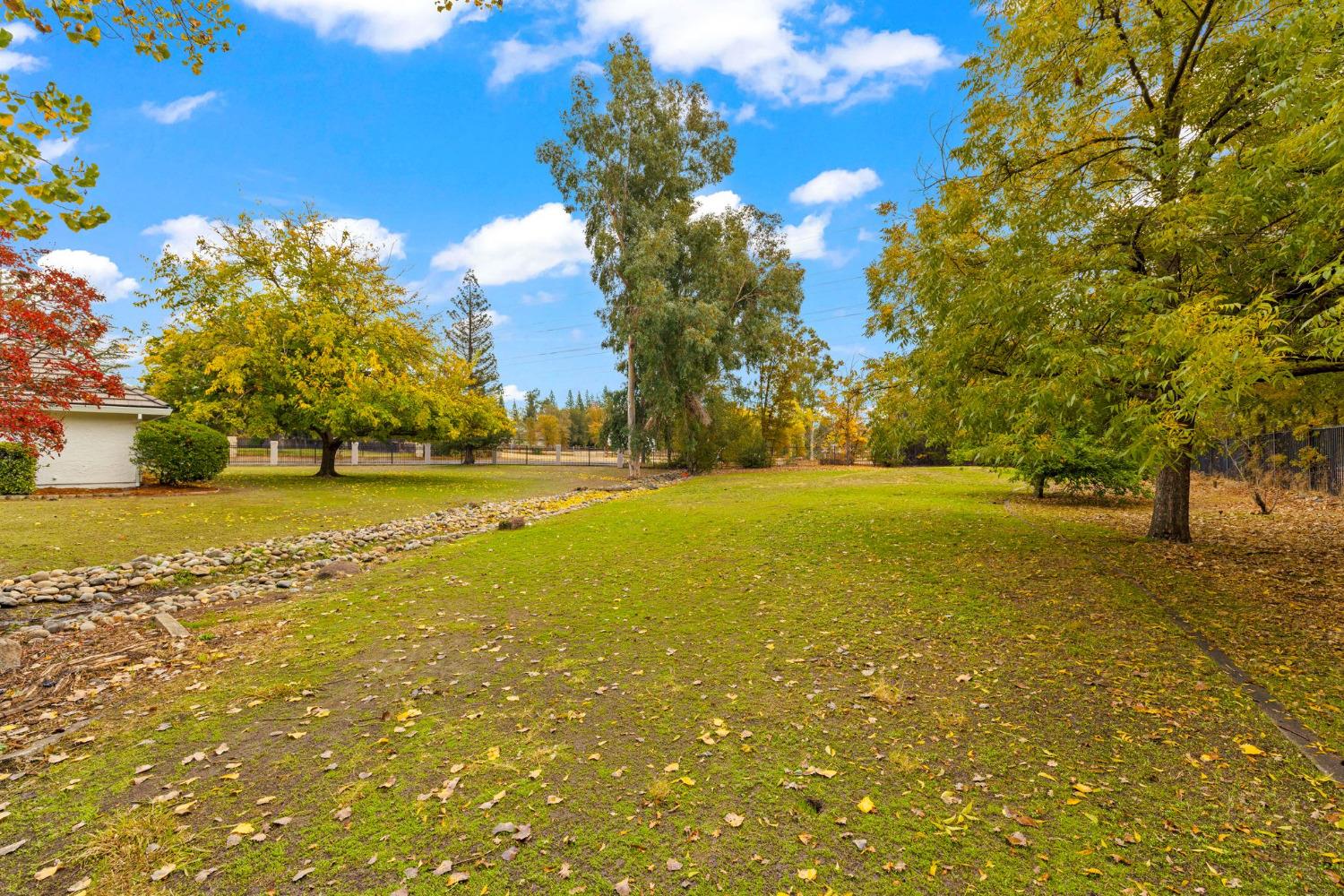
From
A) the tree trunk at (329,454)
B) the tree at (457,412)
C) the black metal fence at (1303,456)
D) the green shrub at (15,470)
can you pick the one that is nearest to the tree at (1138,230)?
the black metal fence at (1303,456)

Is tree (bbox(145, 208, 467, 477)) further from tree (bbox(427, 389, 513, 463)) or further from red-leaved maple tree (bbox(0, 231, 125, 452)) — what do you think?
red-leaved maple tree (bbox(0, 231, 125, 452))

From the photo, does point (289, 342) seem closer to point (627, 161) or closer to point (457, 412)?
point (457, 412)

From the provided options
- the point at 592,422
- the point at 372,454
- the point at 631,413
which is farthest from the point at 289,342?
the point at 592,422

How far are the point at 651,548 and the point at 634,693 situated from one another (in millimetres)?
4744

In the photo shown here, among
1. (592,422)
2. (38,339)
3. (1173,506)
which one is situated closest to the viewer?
(38,339)

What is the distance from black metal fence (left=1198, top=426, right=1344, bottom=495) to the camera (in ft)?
37.9

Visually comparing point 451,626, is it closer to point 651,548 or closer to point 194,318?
point 651,548

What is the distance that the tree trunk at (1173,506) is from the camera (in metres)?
7.87

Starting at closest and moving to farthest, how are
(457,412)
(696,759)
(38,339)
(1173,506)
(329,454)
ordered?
(696,759) → (38,339) → (1173,506) → (329,454) → (457,412)

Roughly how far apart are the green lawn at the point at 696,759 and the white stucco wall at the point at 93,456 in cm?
1390

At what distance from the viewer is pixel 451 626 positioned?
5.15 m

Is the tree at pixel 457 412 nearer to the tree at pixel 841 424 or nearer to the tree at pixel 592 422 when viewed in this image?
the tree at pixel 841 424

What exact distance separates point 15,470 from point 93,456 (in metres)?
2.16

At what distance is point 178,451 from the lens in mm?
15086
